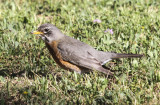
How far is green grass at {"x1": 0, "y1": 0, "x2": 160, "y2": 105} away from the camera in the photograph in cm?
461

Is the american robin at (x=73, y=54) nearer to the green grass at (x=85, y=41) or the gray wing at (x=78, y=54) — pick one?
the gray wing at (x=78, y=54)

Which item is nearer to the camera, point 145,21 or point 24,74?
point 24,74

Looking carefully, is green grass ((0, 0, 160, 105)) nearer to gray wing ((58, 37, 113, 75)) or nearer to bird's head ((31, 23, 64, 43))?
gray wing ((58, 37, 113, 75))

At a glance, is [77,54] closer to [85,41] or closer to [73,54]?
[73,54]

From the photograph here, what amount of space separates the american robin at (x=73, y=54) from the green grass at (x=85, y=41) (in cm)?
18

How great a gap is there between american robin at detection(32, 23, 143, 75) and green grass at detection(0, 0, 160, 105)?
0.61 feet

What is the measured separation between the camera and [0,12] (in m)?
7.73

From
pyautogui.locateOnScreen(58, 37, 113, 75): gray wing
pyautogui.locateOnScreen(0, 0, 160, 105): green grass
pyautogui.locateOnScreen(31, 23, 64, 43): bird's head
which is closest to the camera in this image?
pyautogui.locateOnScreen(0, 0, 160, 105): green grass

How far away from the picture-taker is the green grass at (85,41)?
15.1 ft

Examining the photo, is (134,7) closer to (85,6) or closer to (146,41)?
(85,6)

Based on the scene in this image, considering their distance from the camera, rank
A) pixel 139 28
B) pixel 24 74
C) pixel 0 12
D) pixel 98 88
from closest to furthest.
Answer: pixel 98 88 → pixel 24 74 → pixel 139 28 → pixel 0 12

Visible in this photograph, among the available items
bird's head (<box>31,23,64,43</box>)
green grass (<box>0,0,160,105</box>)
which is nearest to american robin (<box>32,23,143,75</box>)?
bird's head (<box>31,23,64,43</box>)

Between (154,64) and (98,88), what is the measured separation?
1.31 meters

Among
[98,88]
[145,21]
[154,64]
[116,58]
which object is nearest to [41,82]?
[98,88]
